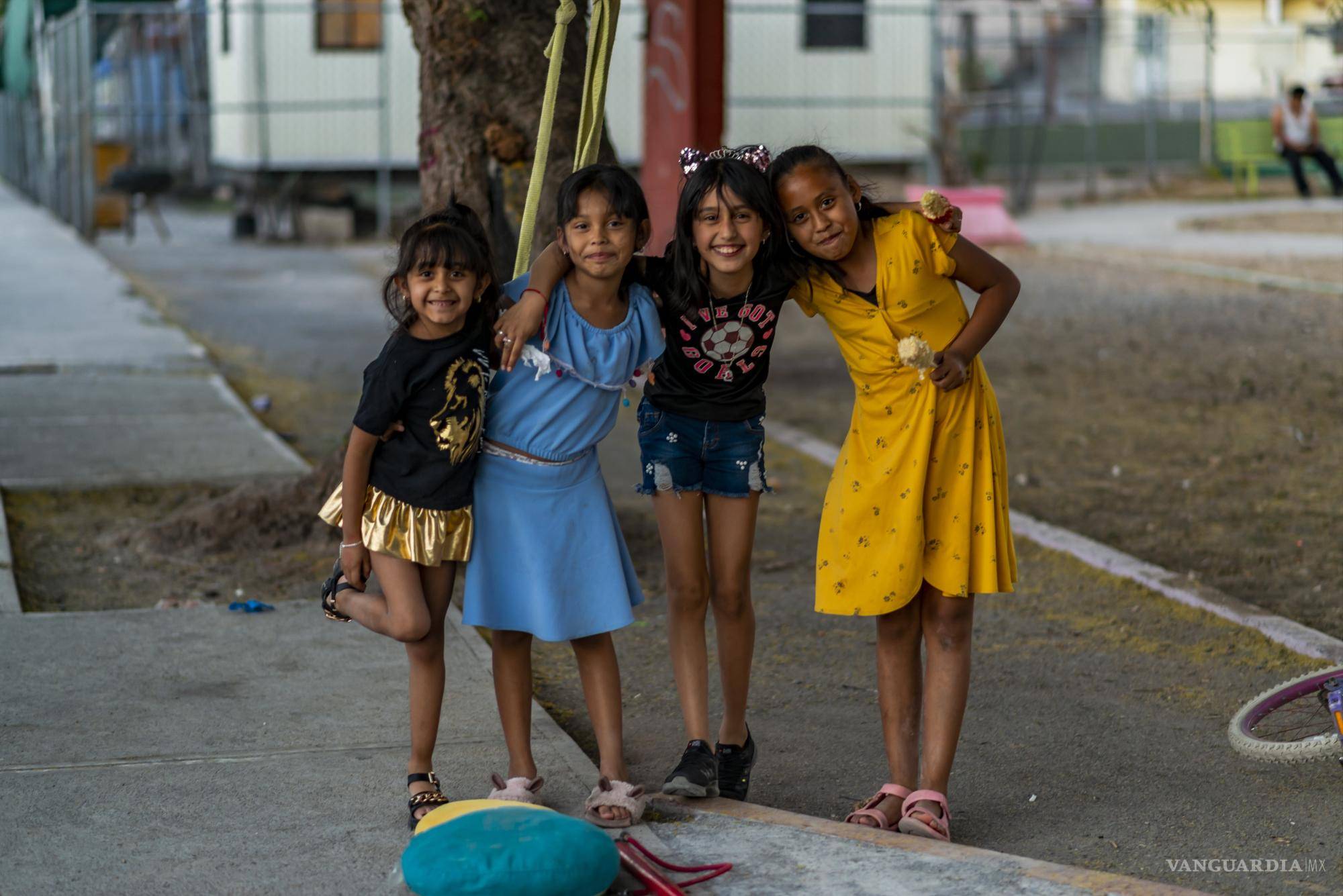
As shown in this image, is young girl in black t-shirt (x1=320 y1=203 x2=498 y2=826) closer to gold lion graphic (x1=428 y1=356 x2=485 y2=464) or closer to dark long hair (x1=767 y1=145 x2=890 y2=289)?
gold lion graphic (x1=428 y1=356 x2=485 y2=464)

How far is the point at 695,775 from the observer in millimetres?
3525

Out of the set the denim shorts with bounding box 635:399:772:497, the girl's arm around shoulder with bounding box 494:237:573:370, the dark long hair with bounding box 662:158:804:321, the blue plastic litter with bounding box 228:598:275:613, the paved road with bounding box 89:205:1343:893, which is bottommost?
the paved road with bounding box 89:205:1343:893

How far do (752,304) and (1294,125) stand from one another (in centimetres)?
1941

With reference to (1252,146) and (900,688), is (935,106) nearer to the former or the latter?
(1252,146)

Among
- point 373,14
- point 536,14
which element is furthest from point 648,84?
point 373,14

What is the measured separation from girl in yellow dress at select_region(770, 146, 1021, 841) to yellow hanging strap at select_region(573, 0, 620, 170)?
49cm

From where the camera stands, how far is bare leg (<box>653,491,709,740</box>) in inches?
142

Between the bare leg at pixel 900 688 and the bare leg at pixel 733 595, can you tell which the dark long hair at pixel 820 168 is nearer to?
the bare leg at pixel 733 595

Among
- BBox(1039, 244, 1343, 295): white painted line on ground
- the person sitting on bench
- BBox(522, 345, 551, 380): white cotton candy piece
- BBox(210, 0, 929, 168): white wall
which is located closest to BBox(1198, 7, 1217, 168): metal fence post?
the person sitting on bench

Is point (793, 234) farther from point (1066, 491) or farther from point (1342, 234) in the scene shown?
point (1342, 234)

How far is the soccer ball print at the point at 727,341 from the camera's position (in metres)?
3.50

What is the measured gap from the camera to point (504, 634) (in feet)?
11.6

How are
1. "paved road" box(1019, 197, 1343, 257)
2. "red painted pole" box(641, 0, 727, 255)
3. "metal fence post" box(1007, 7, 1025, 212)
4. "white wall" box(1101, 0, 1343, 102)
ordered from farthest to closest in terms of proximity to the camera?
A: "white wall" box(1101, 0, 1343, 102), "metal fence post" box(1007, 7, 1025, 212), "paved road" box(1019, 197, 1343, 257), "red painted pole" box(641, 0, 727, 255)

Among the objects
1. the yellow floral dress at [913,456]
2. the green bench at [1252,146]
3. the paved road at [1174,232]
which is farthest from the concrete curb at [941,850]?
the green bench at [1252,146]
